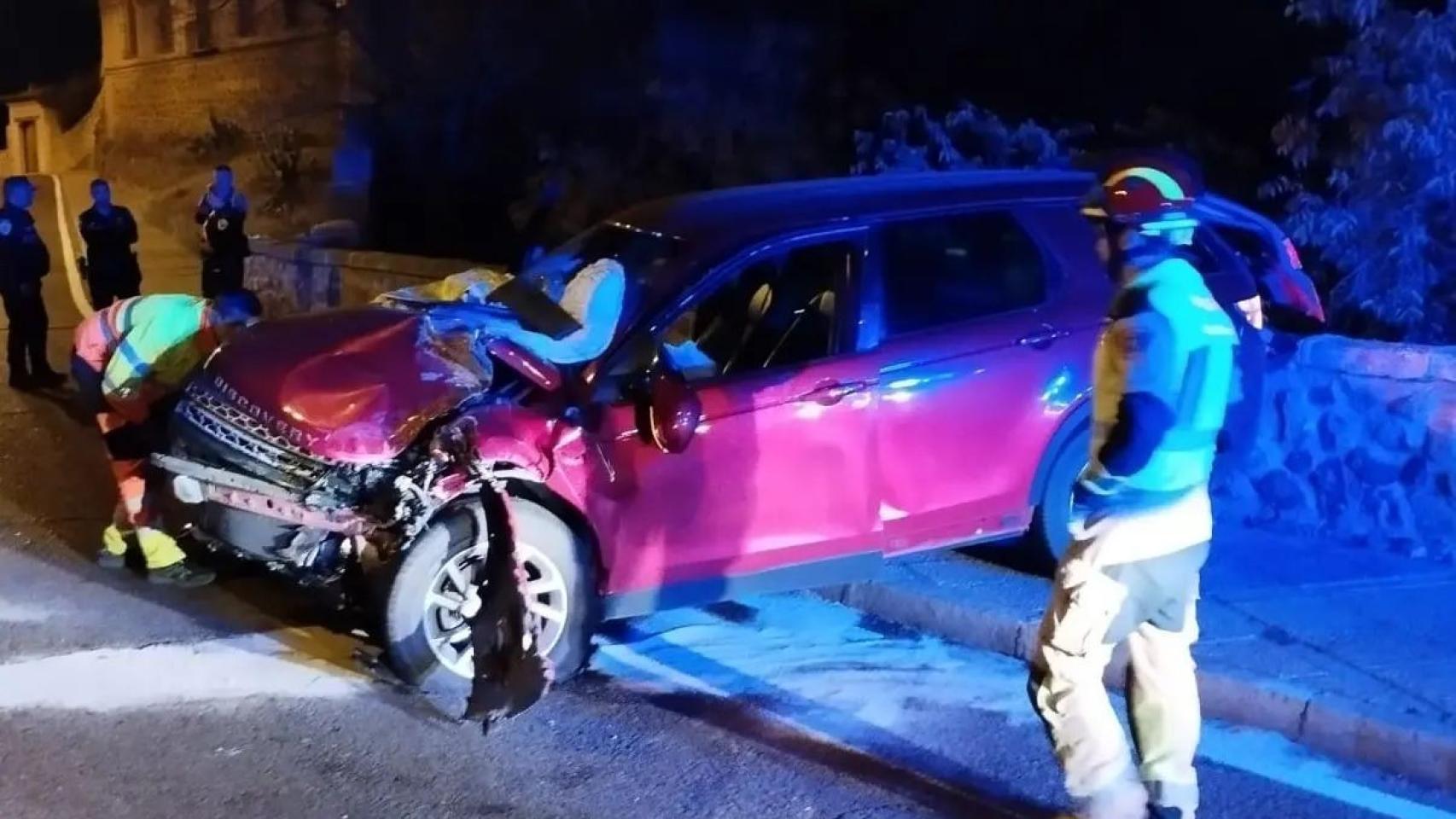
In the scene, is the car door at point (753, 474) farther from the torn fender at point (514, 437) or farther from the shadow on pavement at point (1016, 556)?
the shadow on pavement at point (1016, 556)

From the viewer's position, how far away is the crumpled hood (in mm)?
5641

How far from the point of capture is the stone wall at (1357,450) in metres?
7.10

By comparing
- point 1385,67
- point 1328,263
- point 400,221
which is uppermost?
point 1385,67

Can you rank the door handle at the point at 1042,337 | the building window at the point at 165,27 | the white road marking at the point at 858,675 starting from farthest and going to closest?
the building window at the point at 165,27, the door handle at the point at 1042,337, the white road marking at the point at 858,675

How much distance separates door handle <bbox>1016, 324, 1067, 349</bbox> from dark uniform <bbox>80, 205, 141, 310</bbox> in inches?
347

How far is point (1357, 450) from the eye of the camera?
735 cm

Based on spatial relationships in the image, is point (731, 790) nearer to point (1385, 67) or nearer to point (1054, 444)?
point (1054, 444)

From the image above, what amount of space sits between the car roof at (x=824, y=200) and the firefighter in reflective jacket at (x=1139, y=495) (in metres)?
2.00

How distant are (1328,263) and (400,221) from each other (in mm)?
14088

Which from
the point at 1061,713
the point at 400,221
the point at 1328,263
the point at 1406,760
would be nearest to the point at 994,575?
the point at 1406,760

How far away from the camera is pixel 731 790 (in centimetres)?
505

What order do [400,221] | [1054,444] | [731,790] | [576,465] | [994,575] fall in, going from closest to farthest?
1. [731,790]
2. [576,465]
3. [1054,444]
4. [994,575]
5. [400,221]

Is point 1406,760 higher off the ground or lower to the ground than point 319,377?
lower

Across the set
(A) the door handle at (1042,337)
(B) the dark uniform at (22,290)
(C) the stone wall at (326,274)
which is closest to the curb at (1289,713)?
(A) the door handle at (1042,337)
